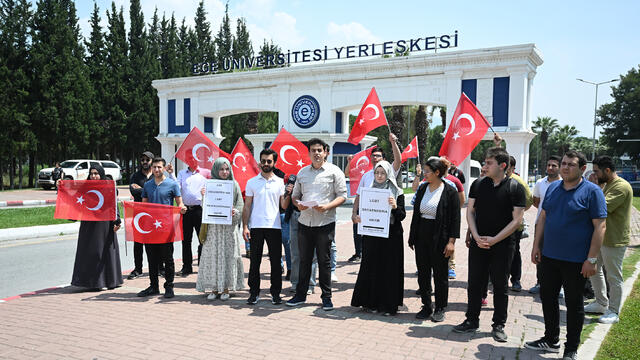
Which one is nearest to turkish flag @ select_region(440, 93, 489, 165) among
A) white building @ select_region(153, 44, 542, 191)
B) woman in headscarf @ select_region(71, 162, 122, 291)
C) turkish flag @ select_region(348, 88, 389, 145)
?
turkish flag @ select_region(348, 88, 389, 145)

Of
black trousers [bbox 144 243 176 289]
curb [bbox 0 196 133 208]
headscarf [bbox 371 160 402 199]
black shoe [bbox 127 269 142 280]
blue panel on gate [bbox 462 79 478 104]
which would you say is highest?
blue panel on gate [bbox 462 79 478 104]

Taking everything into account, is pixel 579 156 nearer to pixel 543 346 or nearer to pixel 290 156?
pixel 543 346

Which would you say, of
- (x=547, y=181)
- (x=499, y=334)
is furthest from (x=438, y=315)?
(x=547, y=181)

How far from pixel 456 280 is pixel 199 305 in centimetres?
417

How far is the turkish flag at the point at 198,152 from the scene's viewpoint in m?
8.54

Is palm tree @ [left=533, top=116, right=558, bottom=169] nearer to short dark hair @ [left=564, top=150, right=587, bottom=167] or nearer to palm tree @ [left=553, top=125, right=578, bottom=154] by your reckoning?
palm tree @ [left=553, top=125, right=578, bottom=154]

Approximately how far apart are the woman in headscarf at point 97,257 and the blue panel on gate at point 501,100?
1931 centimetres

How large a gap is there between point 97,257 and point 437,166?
5080mm

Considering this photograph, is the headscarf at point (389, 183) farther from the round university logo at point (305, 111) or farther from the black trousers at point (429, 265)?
the round university logo at point (305, 111)

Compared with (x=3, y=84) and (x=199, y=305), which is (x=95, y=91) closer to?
(x=3, y=84)

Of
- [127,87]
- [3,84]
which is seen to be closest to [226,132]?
[127,87]

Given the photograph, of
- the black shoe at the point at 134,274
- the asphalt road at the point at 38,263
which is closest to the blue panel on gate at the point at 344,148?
the asphalt road at the point at 38,263

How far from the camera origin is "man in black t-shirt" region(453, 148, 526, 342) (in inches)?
198

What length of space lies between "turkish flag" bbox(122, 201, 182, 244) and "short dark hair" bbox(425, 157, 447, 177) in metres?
3.72
